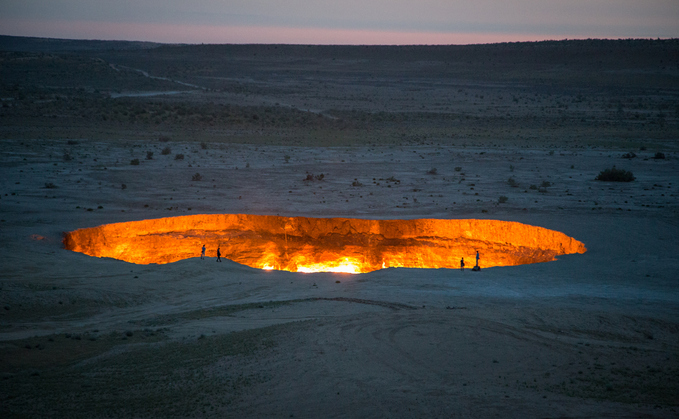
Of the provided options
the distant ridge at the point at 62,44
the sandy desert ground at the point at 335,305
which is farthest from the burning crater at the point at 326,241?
the distant ridge at the point at 62,44

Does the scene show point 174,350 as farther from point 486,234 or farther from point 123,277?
point 486,234

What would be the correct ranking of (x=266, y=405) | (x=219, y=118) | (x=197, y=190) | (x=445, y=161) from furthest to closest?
1. (x=219, y=118)
2. (x=445, y=161)
3. (x=197, y=190)
4. (x=266, y=405)

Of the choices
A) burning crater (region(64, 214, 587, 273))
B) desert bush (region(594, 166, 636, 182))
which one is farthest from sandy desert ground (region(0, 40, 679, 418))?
burning crater (region(64, 214, 587, 273))

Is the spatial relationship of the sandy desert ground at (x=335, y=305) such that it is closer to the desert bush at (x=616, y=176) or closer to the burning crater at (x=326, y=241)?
the desert bush at (x=616, y=176)

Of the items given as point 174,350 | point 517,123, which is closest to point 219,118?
point 517,123

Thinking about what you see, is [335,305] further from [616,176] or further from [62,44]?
[62,44]

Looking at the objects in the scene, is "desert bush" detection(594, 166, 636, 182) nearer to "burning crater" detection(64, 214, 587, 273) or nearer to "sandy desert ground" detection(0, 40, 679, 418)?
"sandy desert ground" detection(0, 40, 679, 418)
